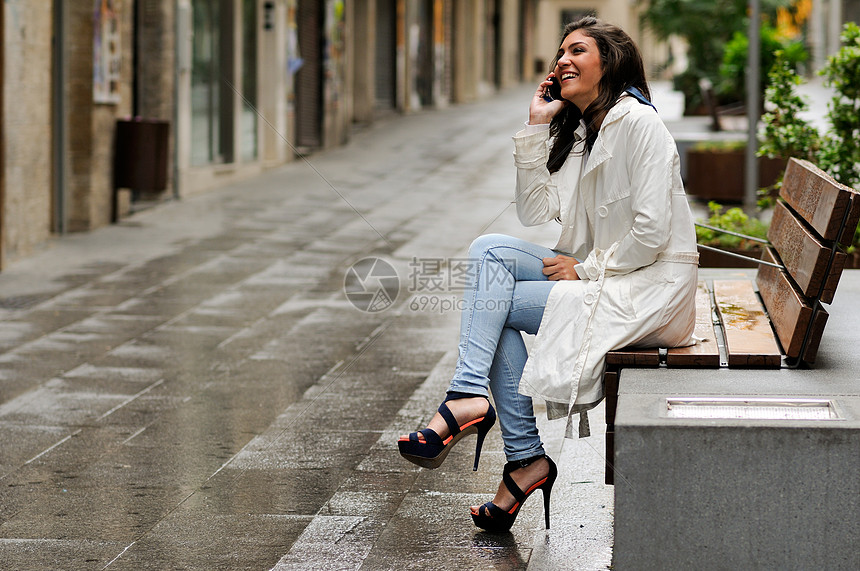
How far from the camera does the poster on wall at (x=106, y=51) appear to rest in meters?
11.0

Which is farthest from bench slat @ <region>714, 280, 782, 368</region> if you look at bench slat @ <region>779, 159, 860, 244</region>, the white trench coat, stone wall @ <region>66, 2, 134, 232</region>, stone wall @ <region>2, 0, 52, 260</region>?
stone wall @ <region>66, 2, 134, 232</region>

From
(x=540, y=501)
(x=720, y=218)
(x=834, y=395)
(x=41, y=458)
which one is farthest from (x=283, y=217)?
(x=834, y=395)

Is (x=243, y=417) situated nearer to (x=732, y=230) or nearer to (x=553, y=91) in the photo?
(x=553, y=91)

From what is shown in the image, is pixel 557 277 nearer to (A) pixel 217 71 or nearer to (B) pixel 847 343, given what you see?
(B) pixel 847 343

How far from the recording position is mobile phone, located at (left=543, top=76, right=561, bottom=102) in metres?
3.73

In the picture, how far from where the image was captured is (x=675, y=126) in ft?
64.5

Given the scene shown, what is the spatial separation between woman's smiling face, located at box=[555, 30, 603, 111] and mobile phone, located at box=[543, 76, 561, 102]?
127 mm

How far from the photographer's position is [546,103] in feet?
12.2

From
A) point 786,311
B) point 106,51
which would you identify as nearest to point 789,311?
point 786,311

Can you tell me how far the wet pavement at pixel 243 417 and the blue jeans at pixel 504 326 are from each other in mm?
340

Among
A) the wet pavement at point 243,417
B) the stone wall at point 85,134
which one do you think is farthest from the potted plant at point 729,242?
the stone wall at point 85,134

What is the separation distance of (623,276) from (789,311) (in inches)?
19.9

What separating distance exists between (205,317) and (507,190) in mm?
8114

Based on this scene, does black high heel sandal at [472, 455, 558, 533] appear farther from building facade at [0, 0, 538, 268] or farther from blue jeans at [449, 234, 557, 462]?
building facade at [0, 0, 538, 268]
